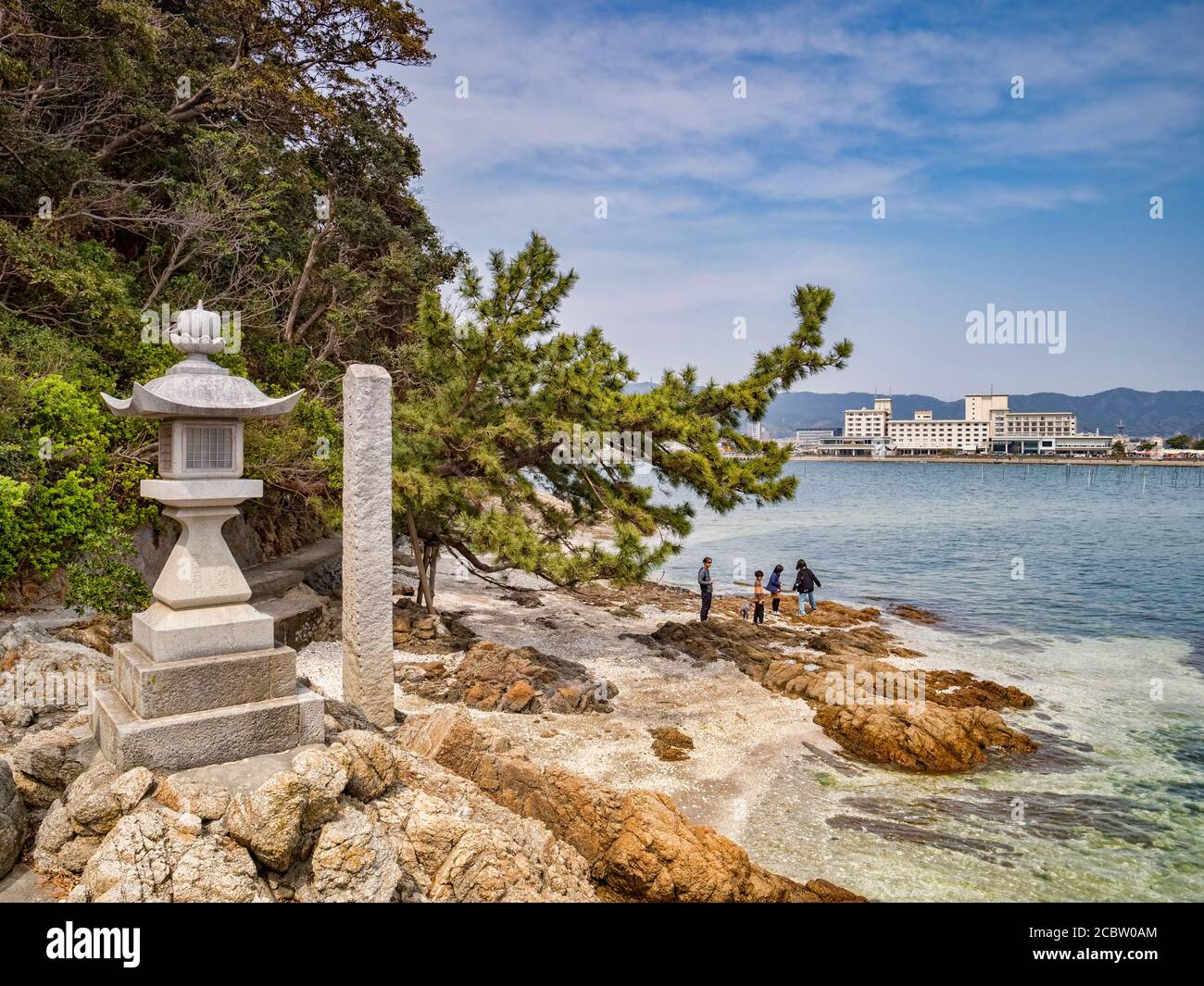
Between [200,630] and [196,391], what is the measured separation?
1744 millimetres

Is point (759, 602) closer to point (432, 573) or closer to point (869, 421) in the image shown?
point (432, 573)

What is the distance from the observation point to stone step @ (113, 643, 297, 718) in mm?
4883

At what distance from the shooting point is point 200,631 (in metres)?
5.17

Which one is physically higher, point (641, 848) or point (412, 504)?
point (412, 504)

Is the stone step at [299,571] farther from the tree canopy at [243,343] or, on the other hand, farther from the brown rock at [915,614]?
the brown rock at [915,614]

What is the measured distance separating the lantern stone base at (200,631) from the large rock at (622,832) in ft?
8.49

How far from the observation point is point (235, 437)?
5.62 meters

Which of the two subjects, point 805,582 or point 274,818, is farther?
point 805,582

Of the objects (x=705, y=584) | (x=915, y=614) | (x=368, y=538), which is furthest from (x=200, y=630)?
(x=915, y=614)

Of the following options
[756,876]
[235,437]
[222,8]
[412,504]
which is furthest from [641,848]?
[222,8]

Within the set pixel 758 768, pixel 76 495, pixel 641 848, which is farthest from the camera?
pixel 758 768

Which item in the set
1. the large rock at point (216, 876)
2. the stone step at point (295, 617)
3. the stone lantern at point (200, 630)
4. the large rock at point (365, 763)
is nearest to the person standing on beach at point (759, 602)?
the stone step at point (295, 617)
